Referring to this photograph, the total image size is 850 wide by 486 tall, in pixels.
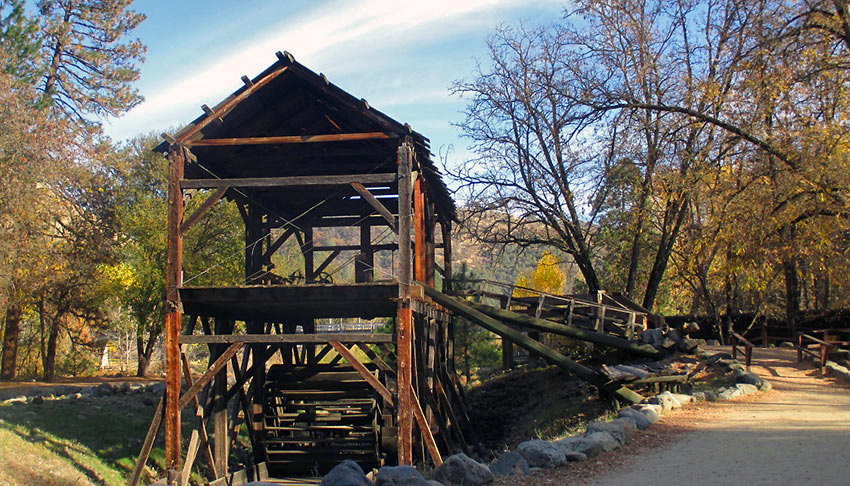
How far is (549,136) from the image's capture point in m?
24.7

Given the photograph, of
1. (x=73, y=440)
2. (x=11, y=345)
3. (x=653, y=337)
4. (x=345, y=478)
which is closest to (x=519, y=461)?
(x=345, y=478)

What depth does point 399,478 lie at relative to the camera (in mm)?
7484

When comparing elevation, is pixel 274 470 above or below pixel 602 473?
below

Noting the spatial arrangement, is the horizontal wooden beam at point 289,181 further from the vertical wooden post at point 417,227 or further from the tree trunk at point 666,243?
the tree trunk at point 666,243

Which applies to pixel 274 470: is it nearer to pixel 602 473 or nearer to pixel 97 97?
pixel 602 473

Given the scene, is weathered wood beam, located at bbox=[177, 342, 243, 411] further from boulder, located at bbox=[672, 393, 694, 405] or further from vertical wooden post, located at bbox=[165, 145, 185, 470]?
boulder, located at bbox=[672, 393, 694, 405]

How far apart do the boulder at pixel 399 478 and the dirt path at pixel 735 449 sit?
38.3 inches

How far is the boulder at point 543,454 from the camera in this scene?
27.2 feet

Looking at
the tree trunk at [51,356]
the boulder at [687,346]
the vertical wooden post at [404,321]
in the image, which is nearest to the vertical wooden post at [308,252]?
the vertical wooden post at [404,321]

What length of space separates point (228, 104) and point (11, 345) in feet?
66.9

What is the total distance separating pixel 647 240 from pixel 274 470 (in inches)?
659

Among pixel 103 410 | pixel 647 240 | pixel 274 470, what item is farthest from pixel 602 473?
pixel 647 240

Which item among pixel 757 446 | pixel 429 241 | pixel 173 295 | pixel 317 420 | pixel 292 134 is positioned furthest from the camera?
pixel 429 241

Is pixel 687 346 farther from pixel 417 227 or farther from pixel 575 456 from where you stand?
pixel 575 456
